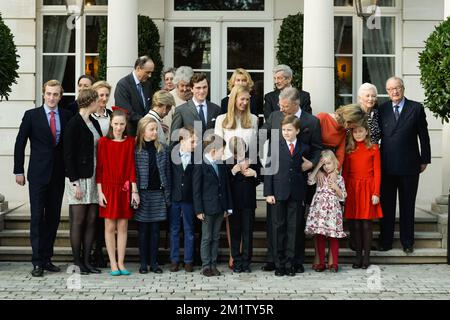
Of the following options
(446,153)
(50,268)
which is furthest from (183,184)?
(446,153)

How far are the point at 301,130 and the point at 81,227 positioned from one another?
2716 mm

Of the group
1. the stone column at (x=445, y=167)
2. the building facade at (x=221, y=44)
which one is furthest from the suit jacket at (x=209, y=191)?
the building facade at (x=221, y=44)

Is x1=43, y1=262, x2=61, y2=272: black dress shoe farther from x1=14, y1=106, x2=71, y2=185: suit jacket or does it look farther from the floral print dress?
the floral print dress

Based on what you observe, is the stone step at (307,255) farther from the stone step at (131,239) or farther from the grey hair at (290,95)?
the grey hair at (290,95)

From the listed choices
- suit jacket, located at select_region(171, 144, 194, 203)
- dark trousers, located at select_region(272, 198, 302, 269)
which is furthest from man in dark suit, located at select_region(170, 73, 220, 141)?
dark trousers, located at select_region(272, 198, 302, 269)

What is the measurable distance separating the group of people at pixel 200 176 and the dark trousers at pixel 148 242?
0.01 m

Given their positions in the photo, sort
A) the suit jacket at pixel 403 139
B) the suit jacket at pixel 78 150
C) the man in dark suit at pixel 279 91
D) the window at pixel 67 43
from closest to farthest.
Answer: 1. the suit jacket at pixel 78 150
2. the man in dark suit at pixel 279 91
3. the suit jacket at pixel 403 139
4. the window at pixel 67 43

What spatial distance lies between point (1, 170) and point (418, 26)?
276 inches

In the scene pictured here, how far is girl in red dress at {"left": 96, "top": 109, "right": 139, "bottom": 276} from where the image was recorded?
10266 mm

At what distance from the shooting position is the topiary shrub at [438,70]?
10648 millimetres

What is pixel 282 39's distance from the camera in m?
14.2

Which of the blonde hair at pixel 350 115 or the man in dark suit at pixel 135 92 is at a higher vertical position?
the man in dark suit at pixel 135 92

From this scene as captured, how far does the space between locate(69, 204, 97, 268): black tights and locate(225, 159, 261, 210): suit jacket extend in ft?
5.15
